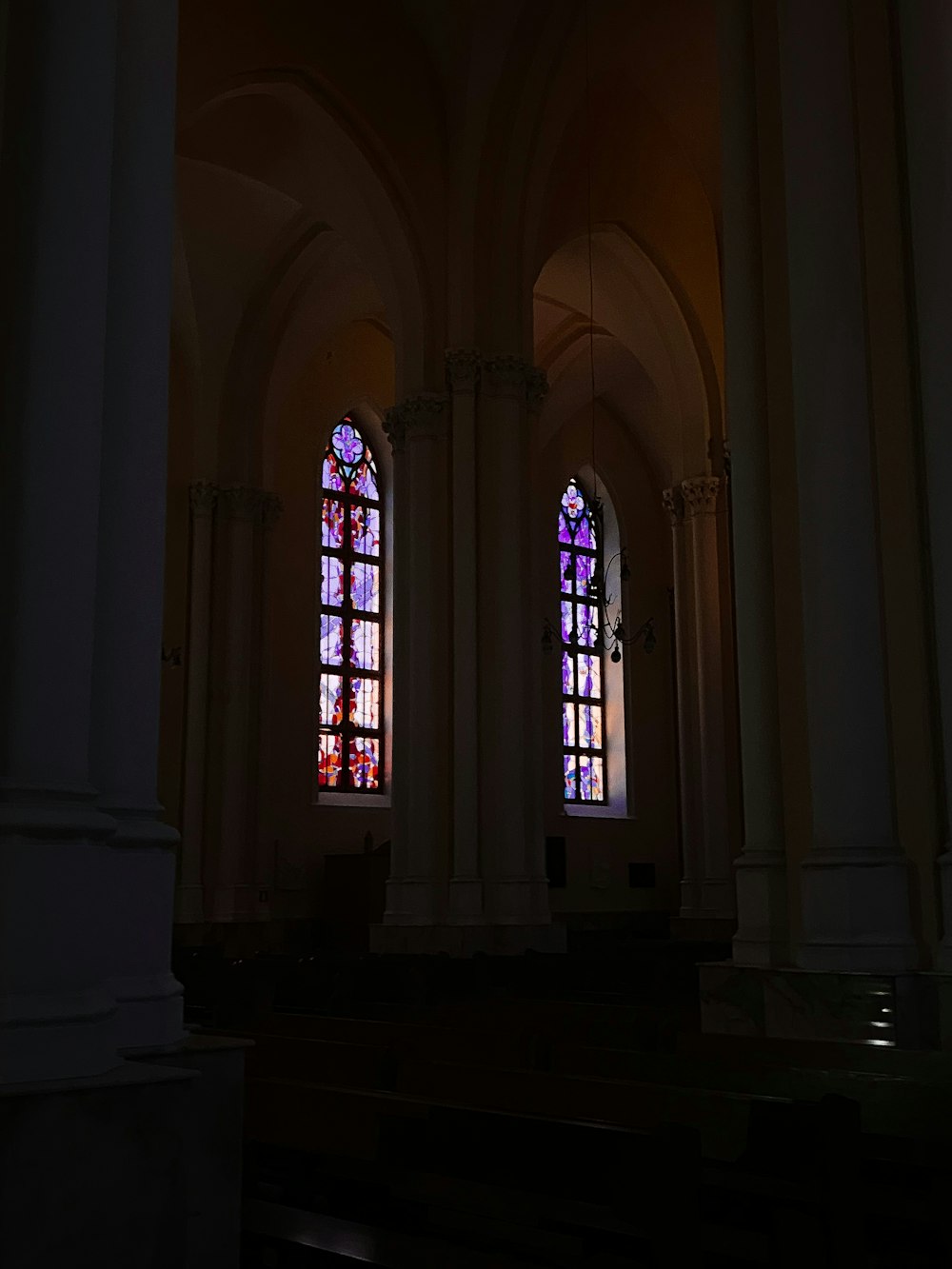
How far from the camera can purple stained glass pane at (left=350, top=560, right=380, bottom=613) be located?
66.4 ft

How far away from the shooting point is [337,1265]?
122 inches

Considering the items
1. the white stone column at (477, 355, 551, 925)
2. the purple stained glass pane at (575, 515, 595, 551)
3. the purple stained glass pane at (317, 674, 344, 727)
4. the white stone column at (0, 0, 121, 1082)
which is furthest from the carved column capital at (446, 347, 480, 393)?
the purple stained glass pane at (575, 515, 595, 551)

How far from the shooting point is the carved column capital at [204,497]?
57.1ft

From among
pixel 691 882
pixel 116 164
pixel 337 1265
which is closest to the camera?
pixel 337 1265

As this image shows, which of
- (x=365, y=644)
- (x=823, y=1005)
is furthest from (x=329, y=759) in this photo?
(x=823, y=1005)

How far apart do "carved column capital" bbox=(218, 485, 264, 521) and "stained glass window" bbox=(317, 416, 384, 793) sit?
7.64 feet

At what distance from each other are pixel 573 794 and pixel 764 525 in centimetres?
1547

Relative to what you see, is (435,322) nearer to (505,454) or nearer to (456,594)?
(505,454)

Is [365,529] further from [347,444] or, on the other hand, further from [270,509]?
[270,509]

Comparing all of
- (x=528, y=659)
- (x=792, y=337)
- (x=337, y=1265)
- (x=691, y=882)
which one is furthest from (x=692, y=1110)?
(x=691, y=882)

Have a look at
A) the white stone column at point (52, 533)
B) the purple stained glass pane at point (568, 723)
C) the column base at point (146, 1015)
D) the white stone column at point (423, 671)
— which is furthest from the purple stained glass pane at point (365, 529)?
the column base at point (146, 1015)

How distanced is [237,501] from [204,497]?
0.44 meters

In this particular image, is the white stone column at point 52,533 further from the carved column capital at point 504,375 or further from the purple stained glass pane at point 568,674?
the purple stained glass pane at point 568,674

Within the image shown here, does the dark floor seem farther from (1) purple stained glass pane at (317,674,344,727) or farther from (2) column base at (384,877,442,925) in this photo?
(1) purple stained glass pane at (317,674,344,727)
